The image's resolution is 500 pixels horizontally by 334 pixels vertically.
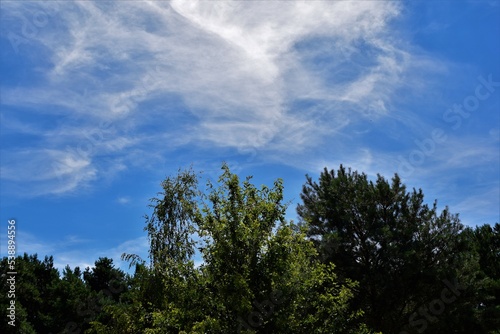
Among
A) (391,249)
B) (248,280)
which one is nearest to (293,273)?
(248,280)

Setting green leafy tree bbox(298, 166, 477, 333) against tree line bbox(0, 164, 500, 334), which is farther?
green leafy tree bbox(298, 166, 477, 333)

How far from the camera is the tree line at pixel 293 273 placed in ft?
48.5

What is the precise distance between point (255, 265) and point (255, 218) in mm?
1682

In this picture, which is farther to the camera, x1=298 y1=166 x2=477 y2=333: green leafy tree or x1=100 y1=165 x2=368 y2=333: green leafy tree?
x1=298 y1=166 x2=477 y2=333: green leafy tree

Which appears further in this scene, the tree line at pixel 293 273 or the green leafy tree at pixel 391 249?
the green leafy tree at pixel 391 249

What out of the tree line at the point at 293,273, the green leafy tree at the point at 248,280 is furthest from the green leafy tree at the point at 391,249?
the green leafy tree at the point at 248,280

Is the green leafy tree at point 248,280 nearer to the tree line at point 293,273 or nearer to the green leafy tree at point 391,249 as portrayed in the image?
the tree line at point 293,273

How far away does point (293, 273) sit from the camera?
14930 mm

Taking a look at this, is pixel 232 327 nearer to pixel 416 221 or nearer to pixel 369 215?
pixel 369 215

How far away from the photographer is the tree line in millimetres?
14789

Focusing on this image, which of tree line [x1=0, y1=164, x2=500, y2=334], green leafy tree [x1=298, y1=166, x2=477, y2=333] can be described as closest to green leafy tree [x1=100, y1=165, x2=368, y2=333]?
tree line [x1=0, y1=164, x2=500, y2=334]

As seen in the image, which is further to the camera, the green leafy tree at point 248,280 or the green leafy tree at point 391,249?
the green leafy tree at point 391,249

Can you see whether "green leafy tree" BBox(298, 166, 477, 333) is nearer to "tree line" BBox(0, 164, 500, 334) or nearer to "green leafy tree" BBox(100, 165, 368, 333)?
"tree line" BBox(0, 164, 500, 334)

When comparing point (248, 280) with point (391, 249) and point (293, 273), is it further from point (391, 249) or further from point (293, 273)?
point (391, 249)
